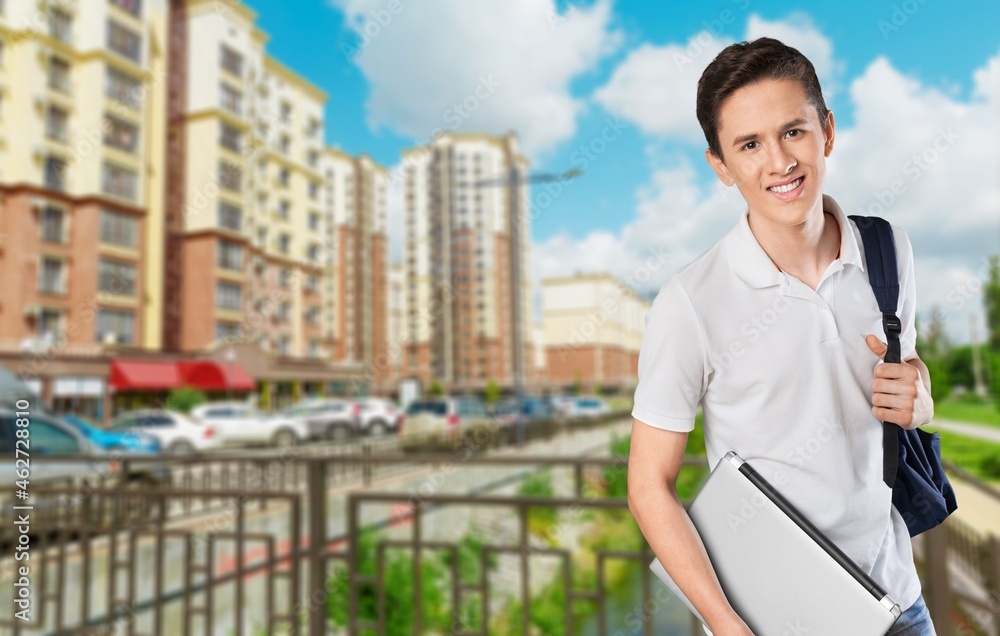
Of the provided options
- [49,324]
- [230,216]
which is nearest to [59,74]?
[49,324]

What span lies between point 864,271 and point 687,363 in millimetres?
131

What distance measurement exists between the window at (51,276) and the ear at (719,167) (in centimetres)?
1607

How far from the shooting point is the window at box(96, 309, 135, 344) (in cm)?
1485

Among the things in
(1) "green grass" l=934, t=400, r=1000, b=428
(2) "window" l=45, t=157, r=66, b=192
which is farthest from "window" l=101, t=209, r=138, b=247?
(1) "green grass" l=934, t=400, r=1000, b=428

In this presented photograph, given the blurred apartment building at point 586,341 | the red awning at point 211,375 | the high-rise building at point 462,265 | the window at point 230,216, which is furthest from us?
the high-rise building at point 462,265

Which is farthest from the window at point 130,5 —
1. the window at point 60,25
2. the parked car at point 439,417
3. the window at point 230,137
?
the parked car at point 439,417

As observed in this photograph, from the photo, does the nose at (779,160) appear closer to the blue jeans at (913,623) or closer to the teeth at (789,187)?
the teeth at (789,187)

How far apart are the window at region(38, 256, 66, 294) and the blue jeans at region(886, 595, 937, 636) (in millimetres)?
16145

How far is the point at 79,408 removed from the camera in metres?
14.2

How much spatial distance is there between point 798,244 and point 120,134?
17.7 meters

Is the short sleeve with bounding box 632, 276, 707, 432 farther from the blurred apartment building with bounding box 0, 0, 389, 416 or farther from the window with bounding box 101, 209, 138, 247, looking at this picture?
the window with bounding box 101, 209, 138, 247

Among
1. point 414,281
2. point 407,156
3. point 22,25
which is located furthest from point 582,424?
point 407,156

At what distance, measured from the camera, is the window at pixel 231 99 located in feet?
60.5

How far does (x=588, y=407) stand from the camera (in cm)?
2381
